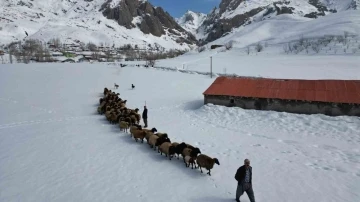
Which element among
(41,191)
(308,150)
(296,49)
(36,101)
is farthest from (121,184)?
(296,49)

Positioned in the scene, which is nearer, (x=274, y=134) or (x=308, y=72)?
(x=274, y=134)

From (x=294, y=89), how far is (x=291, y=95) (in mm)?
1289

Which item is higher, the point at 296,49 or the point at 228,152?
the point at 296,49

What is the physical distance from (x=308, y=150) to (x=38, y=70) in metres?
60.6

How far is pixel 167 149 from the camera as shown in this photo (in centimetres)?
1423

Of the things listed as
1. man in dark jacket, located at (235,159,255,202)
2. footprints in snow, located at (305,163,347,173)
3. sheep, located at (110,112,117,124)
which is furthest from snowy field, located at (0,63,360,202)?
man in dark jacket, located at (235,159,255,202)

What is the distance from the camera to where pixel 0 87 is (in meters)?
45.2

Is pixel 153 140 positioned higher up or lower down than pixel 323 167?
higher up

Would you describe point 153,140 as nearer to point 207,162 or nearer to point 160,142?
point 160,142

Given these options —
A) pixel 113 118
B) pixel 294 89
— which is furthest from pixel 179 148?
pixel 294 89

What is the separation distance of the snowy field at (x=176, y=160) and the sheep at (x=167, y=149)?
0.40 m

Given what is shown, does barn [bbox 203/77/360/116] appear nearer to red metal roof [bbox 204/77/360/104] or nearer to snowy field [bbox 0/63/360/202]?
red metal roof [bbox 204/77/360/104]

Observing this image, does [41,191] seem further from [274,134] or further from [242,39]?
[242,39]

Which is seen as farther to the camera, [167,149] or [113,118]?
[113,118]
